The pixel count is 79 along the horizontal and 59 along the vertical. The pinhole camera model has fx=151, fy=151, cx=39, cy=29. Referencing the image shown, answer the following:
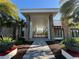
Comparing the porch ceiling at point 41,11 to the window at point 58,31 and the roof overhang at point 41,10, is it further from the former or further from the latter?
the window at point 58,31

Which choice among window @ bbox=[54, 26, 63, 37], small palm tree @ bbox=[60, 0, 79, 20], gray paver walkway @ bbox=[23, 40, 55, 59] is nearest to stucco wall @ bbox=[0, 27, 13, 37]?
window @ bbox=[54, 26, 63, 37]

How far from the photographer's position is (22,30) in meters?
29.3

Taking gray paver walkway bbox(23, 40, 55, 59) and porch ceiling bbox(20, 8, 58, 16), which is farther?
porch ceiling bbox(20, 8, 58, 16)

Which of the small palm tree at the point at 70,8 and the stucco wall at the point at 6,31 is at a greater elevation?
the small palm tree at the point at 70,8

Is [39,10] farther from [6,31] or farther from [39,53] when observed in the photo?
[39,53]

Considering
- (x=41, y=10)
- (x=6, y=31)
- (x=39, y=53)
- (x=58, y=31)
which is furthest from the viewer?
(x=58, y=31)

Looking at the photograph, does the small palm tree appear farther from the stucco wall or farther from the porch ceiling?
the stucco wall

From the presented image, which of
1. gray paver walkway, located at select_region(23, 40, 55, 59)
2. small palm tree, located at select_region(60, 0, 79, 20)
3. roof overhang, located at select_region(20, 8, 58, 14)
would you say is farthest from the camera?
roof overhang, located at select_region(20, 8, 58, 14)

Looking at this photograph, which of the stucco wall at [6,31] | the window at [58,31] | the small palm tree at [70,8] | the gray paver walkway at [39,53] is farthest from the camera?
the window at [58,31]

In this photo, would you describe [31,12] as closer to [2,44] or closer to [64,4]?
[64,4]

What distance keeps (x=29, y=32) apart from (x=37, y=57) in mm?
15281

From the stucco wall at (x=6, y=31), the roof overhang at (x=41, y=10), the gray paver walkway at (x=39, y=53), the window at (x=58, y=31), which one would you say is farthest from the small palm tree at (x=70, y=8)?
the window at (x=58, y=31)

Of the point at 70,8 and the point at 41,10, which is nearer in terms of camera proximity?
the point at 70,8

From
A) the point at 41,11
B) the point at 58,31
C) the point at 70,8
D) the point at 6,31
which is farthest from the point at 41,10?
the point at 70,8
